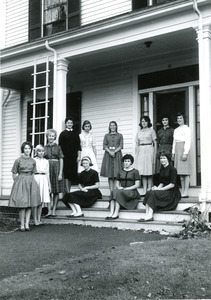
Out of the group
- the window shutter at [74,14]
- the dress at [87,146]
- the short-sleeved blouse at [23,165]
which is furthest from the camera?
the window shutter at [74,14]

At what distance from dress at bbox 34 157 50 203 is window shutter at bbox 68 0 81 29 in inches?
176

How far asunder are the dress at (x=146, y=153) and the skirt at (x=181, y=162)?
0.56 metres

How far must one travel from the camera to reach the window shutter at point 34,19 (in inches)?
500

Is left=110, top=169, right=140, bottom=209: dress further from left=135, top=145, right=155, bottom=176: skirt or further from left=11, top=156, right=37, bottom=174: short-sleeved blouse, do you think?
left=11, top=156, right=37, bottom=174: short-sleeved blouse

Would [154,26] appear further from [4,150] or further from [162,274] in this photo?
[4,150]

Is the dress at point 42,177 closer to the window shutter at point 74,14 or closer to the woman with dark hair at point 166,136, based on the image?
the woman with dark hair at point 166,136

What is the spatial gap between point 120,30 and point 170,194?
11.8ft

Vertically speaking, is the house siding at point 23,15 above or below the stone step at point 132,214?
above

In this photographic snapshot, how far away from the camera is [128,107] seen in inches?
441

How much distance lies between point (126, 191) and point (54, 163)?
5.75 feet

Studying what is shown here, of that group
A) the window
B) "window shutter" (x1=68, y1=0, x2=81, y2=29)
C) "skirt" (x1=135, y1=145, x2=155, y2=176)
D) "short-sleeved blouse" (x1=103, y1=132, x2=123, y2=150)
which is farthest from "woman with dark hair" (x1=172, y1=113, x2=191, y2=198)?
the window

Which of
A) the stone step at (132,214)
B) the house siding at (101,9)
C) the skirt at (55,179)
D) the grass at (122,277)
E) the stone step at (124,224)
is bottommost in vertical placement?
the grass at (122,277)

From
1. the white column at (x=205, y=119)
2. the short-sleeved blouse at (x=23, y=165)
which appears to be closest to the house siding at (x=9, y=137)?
the short-sleeved blouse at (x=23, y=165)

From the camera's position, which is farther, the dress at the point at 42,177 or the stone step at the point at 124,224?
the dress at the point at 42,177
